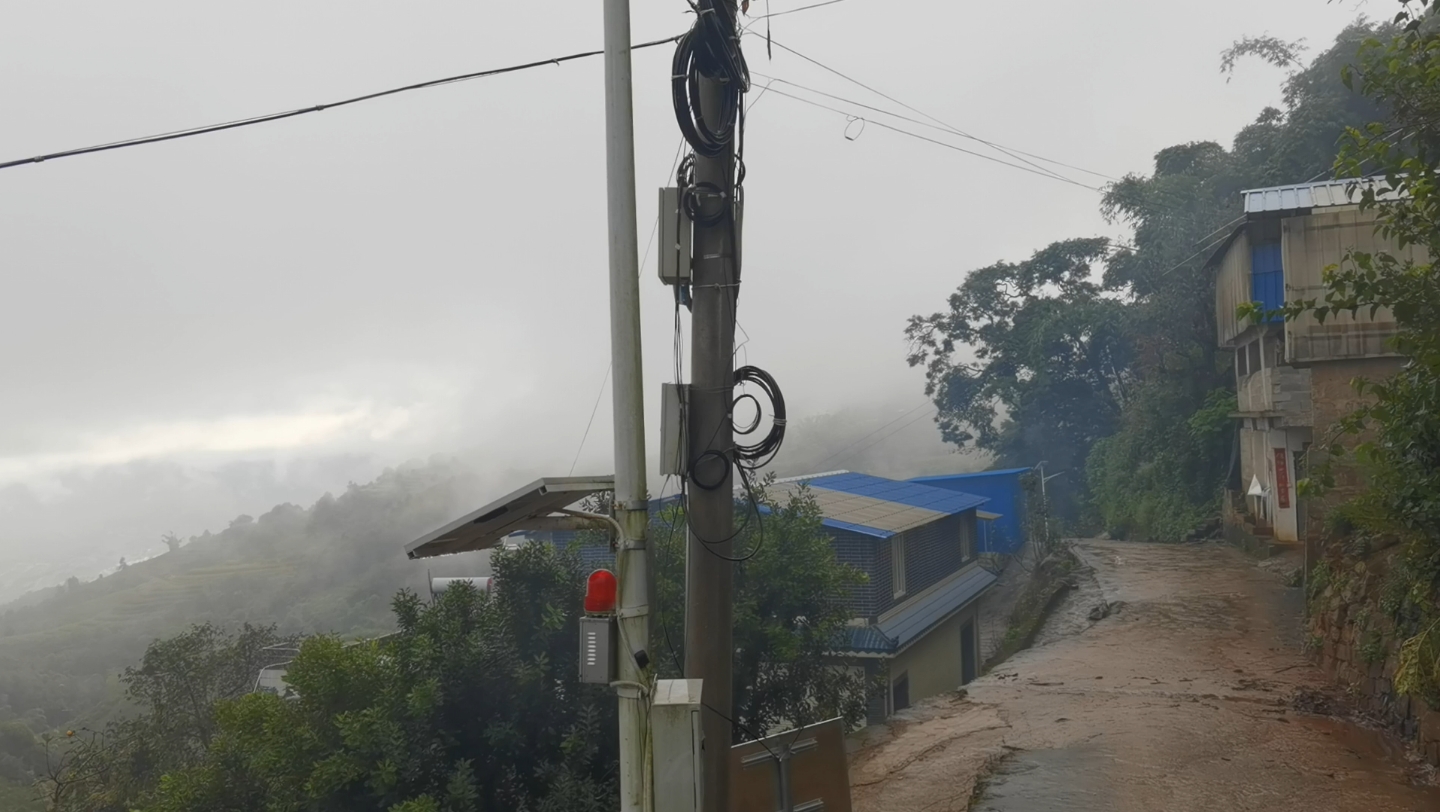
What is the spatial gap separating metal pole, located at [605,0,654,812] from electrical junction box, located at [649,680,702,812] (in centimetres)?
11

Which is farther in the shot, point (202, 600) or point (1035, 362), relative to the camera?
point (202, 600)

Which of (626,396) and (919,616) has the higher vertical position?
(626,396)

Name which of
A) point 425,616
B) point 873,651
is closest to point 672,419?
point 425,616

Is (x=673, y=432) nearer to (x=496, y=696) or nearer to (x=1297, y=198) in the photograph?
(x=496, y=696)

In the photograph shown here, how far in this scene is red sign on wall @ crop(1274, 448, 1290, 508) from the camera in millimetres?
21867

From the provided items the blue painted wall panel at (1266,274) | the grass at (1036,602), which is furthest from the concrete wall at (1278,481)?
the grass at (1036,602)

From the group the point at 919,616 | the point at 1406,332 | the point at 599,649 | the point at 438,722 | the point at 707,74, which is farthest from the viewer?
the point at 919,616

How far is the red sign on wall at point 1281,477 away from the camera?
71.7 feet

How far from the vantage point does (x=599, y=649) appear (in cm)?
494

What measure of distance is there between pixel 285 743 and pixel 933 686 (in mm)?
14721

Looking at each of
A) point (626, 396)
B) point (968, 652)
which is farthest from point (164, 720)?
point (968, 652)

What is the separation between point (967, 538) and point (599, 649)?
21247 millimetres

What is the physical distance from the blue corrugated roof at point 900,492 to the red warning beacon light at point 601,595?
17.3 metres

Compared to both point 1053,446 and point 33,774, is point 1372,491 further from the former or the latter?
point 33,774
